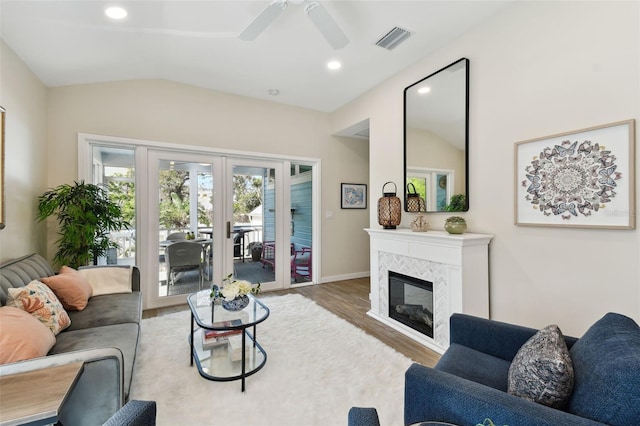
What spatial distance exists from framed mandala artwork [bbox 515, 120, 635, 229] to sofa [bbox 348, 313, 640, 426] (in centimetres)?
104

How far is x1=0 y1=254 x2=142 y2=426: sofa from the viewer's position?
4.20 feet

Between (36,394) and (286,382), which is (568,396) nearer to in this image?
(286,382)

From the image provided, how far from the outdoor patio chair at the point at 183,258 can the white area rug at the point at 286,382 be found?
1.00 m

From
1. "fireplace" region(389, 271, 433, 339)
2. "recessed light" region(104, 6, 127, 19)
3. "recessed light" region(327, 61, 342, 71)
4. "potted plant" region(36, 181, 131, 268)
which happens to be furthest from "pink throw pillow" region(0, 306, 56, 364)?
"recessed light" region(327, 61, 342, 71)

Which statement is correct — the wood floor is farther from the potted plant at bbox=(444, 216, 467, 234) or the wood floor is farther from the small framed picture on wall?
the small framed picture on wall

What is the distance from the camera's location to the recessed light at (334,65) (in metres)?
3.34

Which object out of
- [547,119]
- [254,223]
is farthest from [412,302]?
[254,223]

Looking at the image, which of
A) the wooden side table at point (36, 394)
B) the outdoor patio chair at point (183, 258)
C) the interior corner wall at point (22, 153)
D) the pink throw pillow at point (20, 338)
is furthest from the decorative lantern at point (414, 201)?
the interior corner wall at point (22, 153)

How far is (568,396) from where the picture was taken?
102 cm

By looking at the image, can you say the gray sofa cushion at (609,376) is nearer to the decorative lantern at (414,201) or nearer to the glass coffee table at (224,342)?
the glass coffee table at (224,342)

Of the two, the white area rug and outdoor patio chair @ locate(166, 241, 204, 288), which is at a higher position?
outdoor patio chair @ locate(166, 241, 204, 288)

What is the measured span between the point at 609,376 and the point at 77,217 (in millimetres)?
3918

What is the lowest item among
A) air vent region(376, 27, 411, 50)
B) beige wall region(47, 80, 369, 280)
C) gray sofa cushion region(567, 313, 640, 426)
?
gray sofa cushion region(567, 313, 640, 426)

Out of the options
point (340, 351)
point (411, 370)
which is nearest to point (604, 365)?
point (411, 370)
